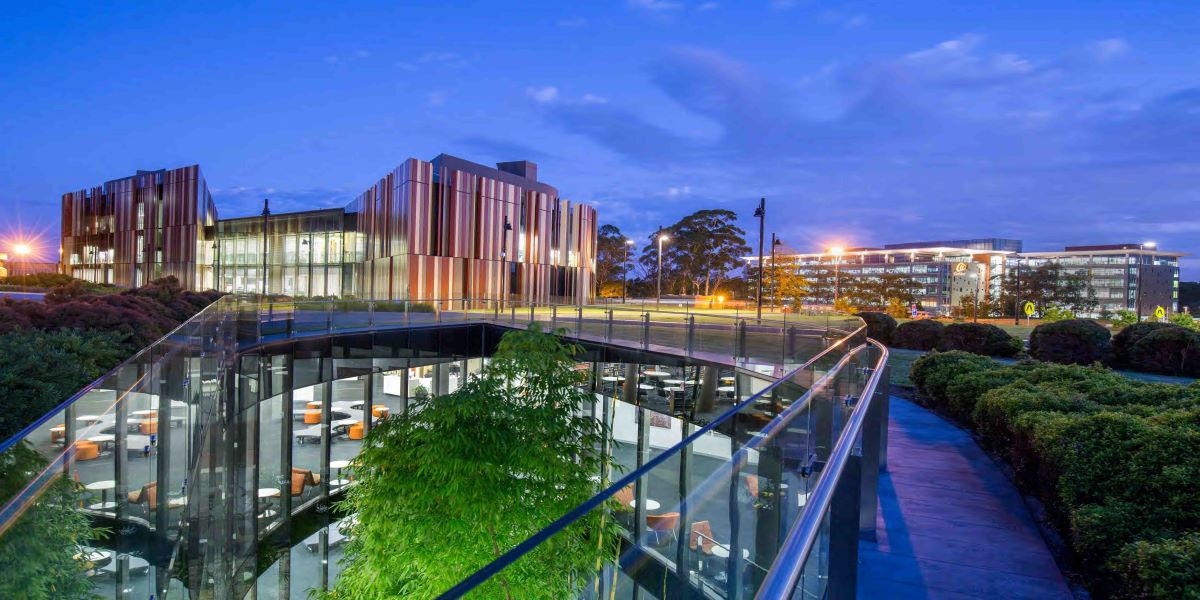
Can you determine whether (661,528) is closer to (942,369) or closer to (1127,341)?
(942,369)

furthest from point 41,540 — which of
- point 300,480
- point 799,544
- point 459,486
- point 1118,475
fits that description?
point 300,480

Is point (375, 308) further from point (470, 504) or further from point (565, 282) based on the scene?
point (565, 282)

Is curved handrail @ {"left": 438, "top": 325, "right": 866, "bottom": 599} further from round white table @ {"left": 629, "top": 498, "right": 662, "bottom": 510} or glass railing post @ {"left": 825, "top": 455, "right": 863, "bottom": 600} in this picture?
glass railing post @ {"left": 825, "top": 455, "right": 863, "bottom": 600}

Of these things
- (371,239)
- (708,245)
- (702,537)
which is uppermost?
(708,245)

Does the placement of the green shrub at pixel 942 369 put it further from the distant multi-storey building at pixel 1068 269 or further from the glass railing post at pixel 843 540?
the distant multi-storey building at pixel 1068 269

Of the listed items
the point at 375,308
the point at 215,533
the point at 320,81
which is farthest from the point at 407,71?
the point at 215,533

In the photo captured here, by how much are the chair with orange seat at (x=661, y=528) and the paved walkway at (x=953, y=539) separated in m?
4.63

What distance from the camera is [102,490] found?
4.64 metres

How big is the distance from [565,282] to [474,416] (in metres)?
44.0

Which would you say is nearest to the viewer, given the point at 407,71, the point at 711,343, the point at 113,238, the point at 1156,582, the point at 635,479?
the point at 635,479

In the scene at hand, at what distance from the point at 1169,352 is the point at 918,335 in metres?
11.2

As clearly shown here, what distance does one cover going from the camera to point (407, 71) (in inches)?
5802

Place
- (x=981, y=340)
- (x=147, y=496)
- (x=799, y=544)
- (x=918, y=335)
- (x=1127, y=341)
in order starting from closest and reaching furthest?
1. (x=799, y=544)
2. (x=147, y=496)
3. (x=1127, y=341)
4. (x=981, y=340)
5. (x=918, y=335)

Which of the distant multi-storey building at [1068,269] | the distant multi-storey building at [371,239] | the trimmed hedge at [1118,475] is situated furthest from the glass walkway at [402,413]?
the distant multi-storey building at [1068,269]
